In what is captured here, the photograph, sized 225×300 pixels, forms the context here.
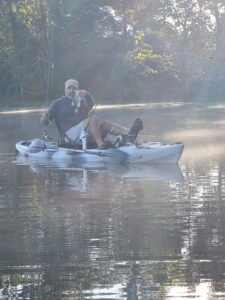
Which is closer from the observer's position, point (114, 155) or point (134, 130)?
point (114, 155)

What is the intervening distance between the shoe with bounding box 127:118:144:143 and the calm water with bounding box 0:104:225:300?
1.02 meters

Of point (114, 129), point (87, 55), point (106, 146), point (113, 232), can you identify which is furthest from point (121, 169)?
point (87, 55)

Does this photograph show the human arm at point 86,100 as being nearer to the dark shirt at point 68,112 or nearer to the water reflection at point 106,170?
the dark shirt at point 68,112

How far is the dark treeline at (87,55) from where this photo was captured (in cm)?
5653

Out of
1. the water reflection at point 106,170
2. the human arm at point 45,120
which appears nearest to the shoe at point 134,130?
the water reflection at point 106,170

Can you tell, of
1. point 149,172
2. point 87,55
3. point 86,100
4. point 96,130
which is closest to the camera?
point 149,172

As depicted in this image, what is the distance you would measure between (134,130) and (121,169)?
50.1 inches

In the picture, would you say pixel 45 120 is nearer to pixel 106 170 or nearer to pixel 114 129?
pixel 114 129

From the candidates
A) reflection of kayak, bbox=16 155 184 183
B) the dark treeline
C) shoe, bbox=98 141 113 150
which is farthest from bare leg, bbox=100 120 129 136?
the dark treeline

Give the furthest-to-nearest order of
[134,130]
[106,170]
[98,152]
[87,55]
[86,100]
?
1. [87,55]
2. [86,100]
3. [134,130]
4. [98,152]
5. [106,170]

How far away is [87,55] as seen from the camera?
56906 millimetres

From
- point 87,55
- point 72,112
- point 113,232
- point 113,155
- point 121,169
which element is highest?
point 87,55

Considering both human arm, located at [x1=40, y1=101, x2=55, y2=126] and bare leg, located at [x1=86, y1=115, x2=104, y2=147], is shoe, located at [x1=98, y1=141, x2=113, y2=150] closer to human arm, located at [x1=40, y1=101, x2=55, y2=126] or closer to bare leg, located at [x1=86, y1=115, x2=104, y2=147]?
bare leg, located at [x1=86, y1=115, x2=104, y2=147]

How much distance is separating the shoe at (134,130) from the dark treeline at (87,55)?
3759cm
